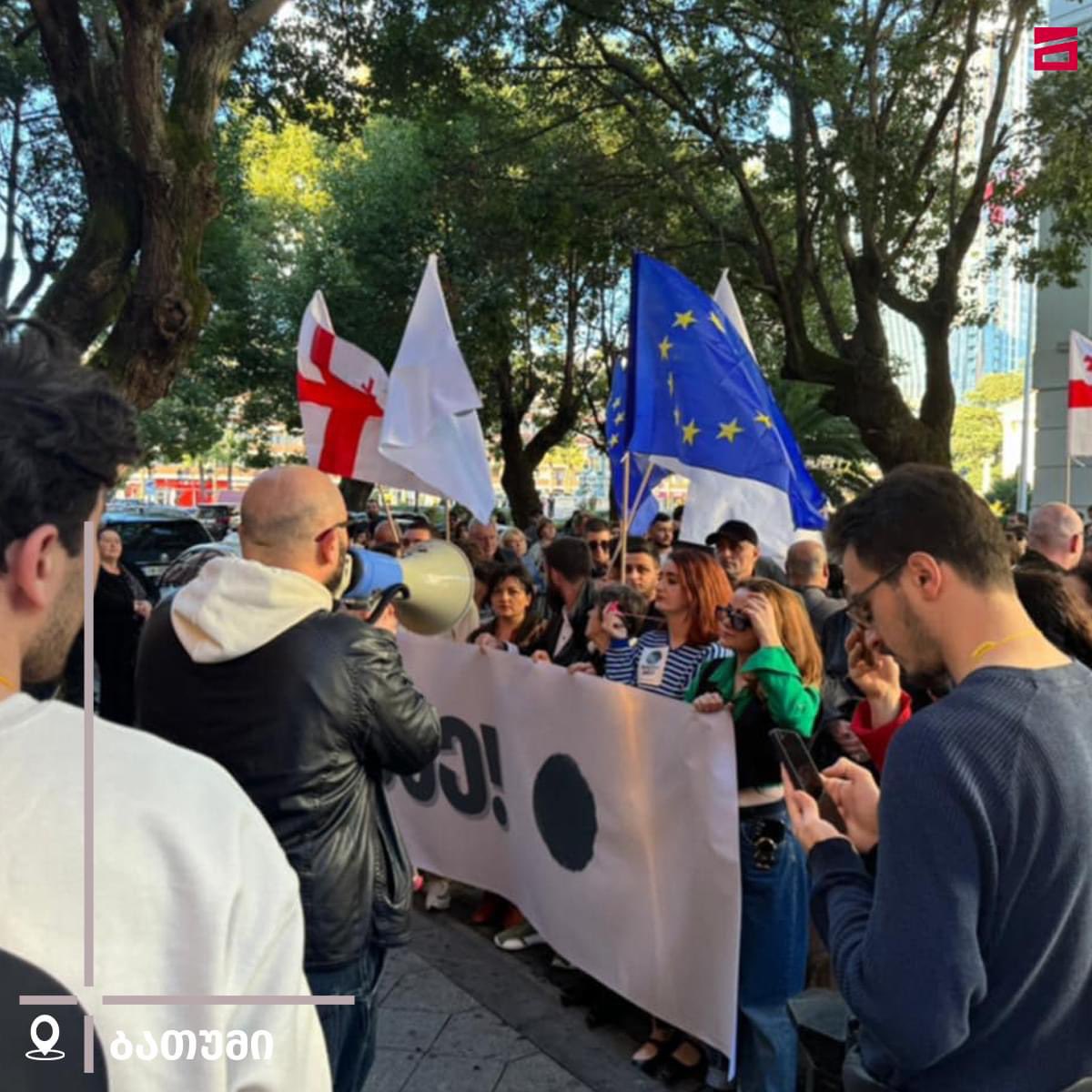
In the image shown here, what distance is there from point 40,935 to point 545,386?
21.2 metres

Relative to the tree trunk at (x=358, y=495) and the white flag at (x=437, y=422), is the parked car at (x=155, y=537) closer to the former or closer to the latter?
the white flag at (x=437, y=422)

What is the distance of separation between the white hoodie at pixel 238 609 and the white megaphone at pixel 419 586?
49cm

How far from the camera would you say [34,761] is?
88 centimetres

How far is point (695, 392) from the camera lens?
4961 mm

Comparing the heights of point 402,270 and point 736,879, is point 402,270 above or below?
above

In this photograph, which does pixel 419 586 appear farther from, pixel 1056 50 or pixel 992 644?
pixel 1056 50

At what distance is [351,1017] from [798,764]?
131 cm

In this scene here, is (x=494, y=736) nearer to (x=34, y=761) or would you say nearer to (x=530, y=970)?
(x=530, y=970)

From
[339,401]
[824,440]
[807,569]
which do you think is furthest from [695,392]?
[824,440]

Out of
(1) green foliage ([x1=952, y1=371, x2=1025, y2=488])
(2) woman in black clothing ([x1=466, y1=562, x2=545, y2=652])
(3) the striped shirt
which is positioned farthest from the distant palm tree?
(1) green foliage ([x1=952, y1=371, x2=1025, y2=488])

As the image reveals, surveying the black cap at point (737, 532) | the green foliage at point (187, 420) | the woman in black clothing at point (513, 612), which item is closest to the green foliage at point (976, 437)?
the green foliage at point (187, 420)

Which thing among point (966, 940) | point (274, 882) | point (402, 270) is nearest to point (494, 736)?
point (966, 940)

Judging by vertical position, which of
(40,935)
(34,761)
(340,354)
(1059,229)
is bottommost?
(40,935)

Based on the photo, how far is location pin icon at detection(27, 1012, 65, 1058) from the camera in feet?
2.86
